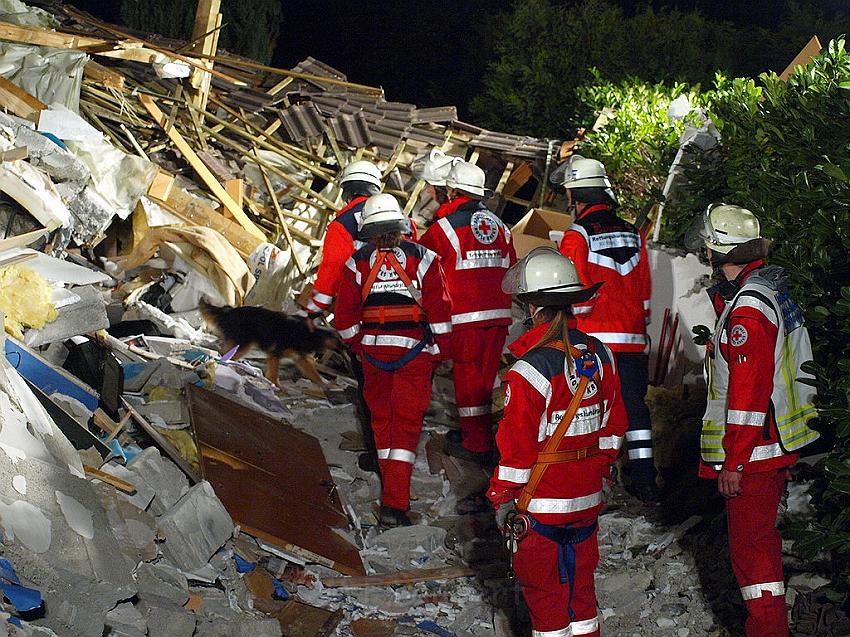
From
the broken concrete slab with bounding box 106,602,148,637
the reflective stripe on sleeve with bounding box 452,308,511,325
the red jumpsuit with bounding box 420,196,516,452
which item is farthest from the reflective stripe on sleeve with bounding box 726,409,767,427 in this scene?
the broken concrete slab with bounding box 106,602,148,637

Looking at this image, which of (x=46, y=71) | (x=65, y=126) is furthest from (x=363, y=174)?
(x=46, y=71)

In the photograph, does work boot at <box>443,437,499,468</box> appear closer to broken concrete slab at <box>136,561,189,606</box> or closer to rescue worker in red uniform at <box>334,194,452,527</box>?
rescue worker in red uniform at <box>334,194,452,527</box>

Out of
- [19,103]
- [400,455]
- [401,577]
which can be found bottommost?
[401,577]

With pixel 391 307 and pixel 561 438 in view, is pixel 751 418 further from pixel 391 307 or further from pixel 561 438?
pixel 391 307

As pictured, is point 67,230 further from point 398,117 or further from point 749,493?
point 749,493

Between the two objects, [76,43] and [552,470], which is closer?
[552,470]

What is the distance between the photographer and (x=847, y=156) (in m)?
4.81

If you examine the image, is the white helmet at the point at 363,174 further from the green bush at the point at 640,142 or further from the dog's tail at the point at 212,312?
the green bush at the point at 640,142

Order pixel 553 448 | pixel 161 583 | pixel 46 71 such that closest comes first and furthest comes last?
1. pixel 553 448
2. pixel 161 583
3. pixel 46 71

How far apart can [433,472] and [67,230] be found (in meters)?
A: 3.70

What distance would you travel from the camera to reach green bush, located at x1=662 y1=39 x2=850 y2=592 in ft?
15.0

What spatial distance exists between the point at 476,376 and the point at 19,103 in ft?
16.7

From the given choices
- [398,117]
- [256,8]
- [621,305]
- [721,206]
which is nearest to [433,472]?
[621,305]

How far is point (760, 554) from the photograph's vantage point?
4.78 meters
